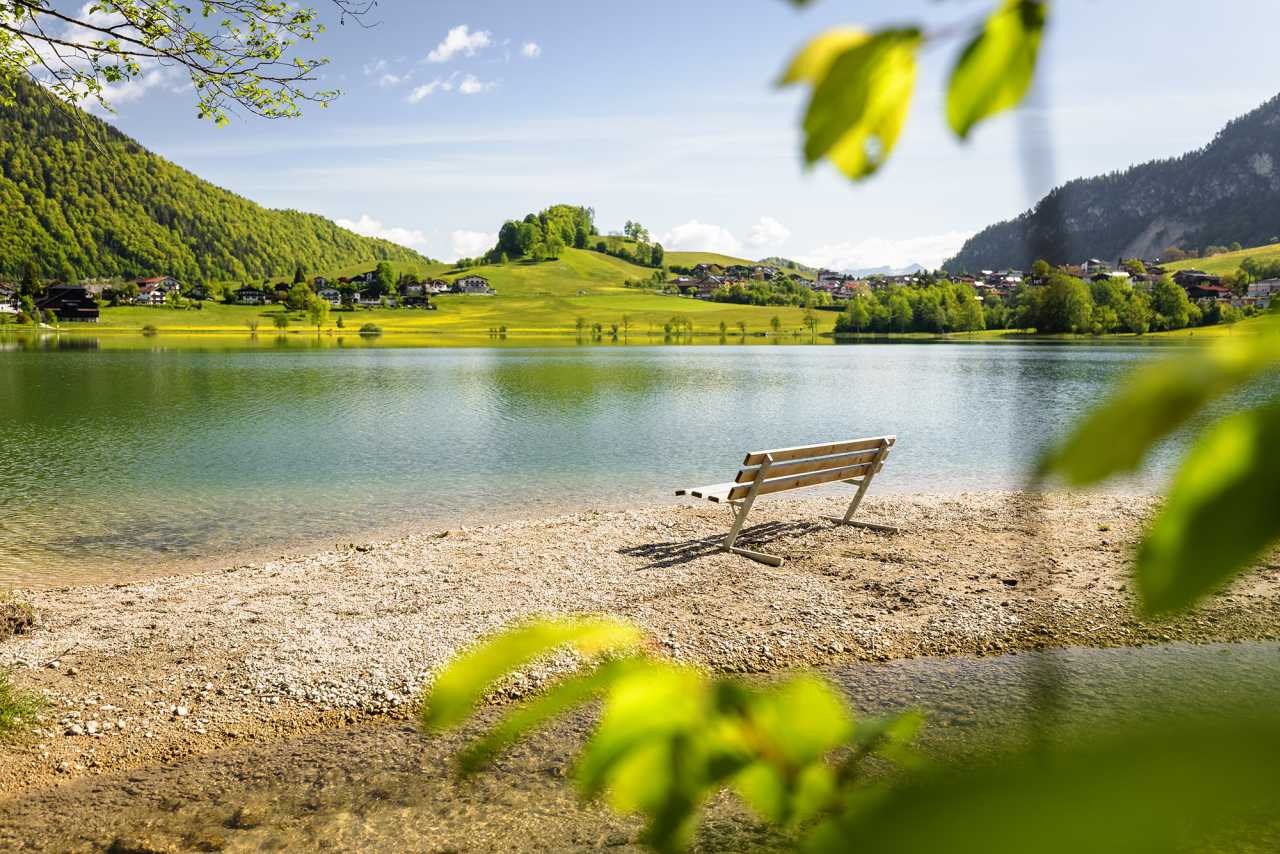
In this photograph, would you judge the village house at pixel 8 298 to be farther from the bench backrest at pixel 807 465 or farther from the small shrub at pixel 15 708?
the bench backrest at pixel 807 465

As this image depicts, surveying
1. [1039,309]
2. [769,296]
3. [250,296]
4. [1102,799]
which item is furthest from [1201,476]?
[250,296]

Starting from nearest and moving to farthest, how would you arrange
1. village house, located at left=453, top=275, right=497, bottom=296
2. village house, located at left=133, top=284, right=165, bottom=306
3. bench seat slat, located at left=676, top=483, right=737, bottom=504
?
1. bench seat slat, located at left=676, top=483, right=737, bottom=504
2. village house, located at left=133, top=284, right=165, bottom=306
3. village house, located at left=453, top=275, right=497, bottom=296

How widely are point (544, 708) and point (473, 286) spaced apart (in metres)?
203

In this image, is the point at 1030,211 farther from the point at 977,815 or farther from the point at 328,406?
the point at 328,406

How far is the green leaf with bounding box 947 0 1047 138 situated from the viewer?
0.52 m

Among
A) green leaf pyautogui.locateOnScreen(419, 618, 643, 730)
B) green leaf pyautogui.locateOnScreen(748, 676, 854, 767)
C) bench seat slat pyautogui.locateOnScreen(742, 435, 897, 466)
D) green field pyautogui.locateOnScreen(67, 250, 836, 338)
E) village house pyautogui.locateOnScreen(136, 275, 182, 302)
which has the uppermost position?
village house pyautogui.locateOnScreen(136, 275, 182, 302)

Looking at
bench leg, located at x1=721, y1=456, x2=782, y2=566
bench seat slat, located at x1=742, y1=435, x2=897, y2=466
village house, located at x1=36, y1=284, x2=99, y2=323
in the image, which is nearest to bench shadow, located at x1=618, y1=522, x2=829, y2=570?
bench leg, located at x1=721, y1=456, x2=782, y2=566

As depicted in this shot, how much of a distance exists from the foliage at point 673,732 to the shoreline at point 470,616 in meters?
5.66

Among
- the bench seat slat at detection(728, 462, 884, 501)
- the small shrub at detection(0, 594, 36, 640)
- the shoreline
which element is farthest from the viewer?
the bench seat slat at detection(728, 462, 884, 501)

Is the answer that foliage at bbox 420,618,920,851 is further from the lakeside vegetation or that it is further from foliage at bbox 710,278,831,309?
foliage at bbox 710,278,831,309

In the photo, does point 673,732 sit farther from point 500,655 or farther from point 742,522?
point 742,522

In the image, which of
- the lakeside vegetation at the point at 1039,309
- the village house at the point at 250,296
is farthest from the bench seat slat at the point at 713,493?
the village house at the point at 250,296

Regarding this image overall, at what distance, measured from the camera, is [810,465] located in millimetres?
11477

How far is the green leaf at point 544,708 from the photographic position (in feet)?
1.90
